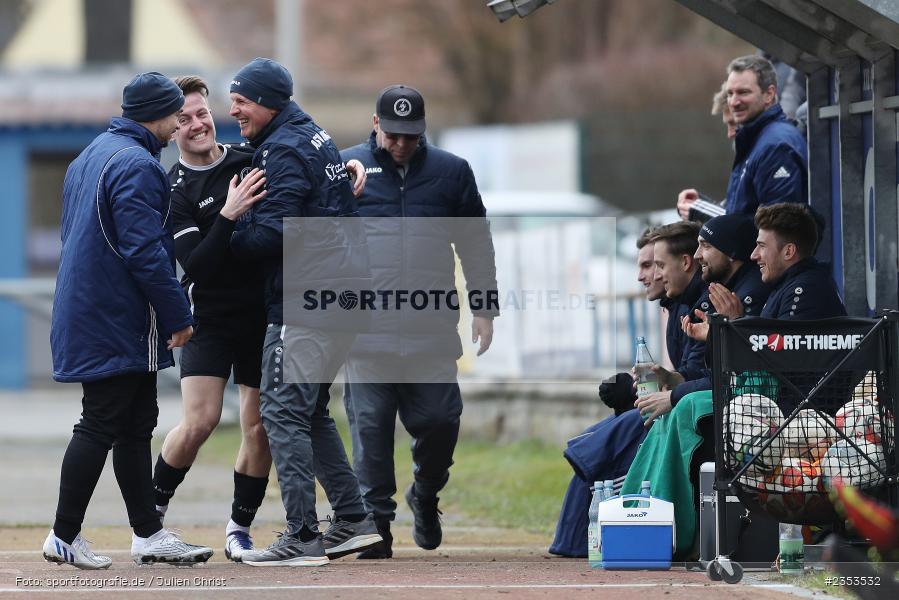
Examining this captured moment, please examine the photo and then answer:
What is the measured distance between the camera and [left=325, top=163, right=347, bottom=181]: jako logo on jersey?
7.56m

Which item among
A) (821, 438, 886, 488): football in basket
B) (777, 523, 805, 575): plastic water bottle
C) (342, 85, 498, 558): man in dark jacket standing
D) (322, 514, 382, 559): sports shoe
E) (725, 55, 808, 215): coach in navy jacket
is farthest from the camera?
(725, 55, 808, 215): coach in navy jacket

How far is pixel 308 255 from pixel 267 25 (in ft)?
97.4

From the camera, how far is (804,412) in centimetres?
670

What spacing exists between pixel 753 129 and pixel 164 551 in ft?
11.9

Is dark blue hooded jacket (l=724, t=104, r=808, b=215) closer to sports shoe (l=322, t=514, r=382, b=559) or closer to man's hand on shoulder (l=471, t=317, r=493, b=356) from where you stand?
man's hand on shoulder (l=471, t=317, r=493, b=356)

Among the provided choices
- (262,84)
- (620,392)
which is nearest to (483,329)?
(620,392)

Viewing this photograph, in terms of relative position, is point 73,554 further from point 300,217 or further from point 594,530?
point 594,530

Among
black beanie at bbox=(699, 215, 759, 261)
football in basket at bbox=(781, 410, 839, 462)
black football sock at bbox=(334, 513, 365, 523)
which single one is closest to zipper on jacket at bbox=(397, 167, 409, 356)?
black football sock at bbox=(334, 513, 365, 523)

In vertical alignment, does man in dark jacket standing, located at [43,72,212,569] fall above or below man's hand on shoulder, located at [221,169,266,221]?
below

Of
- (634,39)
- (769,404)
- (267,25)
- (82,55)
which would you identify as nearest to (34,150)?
(82,55)

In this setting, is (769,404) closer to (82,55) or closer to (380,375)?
(380,375)

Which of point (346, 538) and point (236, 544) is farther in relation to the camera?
point (236, 544)

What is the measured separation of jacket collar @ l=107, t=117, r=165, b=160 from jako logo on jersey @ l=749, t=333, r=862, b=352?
2.54 metres

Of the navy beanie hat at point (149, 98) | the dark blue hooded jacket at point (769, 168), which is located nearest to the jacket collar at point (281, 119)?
the navy beanie hat at point (149, 98)
